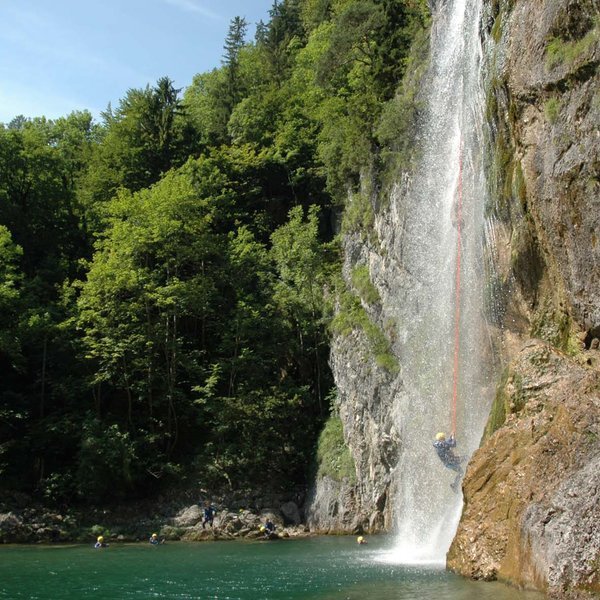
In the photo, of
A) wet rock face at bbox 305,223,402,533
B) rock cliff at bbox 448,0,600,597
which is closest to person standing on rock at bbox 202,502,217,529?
wet rock face at bbox 305,223,402,533

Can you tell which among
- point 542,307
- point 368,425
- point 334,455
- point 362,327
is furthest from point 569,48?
point 334,455

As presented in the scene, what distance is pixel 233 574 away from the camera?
58.9 feet

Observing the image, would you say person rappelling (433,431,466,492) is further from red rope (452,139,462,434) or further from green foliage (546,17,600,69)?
green foliage (546,17,600,69)

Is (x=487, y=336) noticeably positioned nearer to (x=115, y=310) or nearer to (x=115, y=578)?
(x=115, y=578)

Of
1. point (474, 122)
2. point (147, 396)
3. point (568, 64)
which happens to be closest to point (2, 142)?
point (147, 396)

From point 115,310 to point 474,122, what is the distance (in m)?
17.9

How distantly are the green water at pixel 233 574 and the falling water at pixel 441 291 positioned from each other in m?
1.94

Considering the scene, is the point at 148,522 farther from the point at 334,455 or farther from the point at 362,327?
the point at 362,327

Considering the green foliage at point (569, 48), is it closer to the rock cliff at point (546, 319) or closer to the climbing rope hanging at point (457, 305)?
the rock cliff at point (546, 319)

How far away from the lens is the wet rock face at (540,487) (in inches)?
465

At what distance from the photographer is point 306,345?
35125mm

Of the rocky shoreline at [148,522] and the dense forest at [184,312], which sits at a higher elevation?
the dense forest at [184,312]

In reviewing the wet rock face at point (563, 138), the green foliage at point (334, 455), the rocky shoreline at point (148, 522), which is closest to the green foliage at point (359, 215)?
the green foliage at point (334, 455)

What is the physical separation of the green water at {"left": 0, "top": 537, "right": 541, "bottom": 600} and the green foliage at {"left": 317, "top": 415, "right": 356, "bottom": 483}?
3.92 meters
